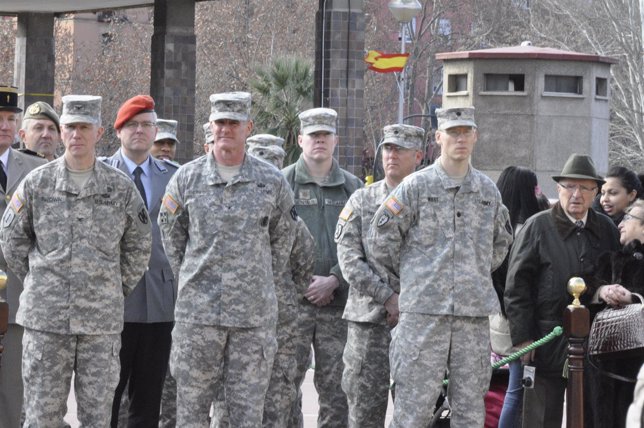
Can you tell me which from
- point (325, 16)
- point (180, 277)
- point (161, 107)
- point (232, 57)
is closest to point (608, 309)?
point (180, 277)

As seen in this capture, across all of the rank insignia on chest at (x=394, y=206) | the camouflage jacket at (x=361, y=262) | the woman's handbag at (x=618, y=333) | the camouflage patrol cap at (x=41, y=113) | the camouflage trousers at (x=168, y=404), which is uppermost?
the camouflage patrol cap at (x=41, y=113)

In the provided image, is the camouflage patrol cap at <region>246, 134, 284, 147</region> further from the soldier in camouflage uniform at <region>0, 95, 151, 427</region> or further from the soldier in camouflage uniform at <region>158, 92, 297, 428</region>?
the soldier in camouflage uniform at <region>0, 95, 151, 427</region>

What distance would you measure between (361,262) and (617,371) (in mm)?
1661

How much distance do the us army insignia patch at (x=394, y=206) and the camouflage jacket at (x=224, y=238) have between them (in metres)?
0.58

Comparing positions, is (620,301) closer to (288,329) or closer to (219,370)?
(288,329)

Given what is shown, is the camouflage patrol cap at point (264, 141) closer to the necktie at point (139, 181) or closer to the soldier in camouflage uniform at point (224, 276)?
the necktie at point (139, 181)

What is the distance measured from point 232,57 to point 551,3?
32.0 feet

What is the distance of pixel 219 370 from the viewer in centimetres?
834

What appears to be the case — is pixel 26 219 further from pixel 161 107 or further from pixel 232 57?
pixel 232 57

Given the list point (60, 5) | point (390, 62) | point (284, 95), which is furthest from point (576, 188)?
point (284, 95)

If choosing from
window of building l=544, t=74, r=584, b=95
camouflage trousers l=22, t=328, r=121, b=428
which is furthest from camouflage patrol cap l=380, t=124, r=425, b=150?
window of building l=544, t=74, r=584, b=95

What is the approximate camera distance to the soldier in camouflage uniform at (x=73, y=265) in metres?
8.01

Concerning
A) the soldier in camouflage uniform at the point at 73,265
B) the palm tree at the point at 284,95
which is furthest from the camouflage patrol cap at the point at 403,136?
the palm tree at the point at 284,95

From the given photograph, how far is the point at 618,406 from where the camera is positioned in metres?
8.87
